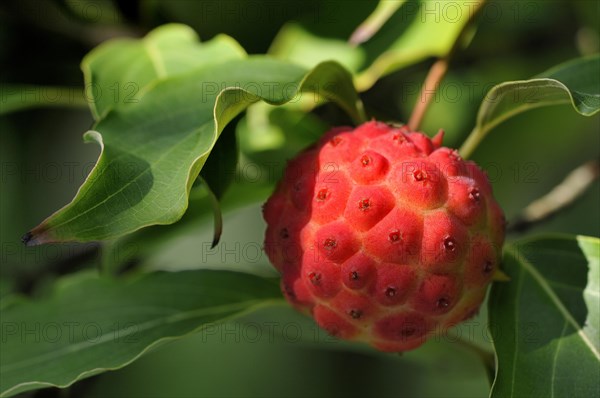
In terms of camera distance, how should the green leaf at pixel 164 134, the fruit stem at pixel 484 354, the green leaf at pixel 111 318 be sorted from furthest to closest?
the fruit stem at pixel 484 354 < the green leaf at pixel 111 318 < the green leaf at pixel 164 134

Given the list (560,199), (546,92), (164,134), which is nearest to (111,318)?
(164,134)

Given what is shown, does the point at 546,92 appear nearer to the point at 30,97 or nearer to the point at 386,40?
the point at 386,40

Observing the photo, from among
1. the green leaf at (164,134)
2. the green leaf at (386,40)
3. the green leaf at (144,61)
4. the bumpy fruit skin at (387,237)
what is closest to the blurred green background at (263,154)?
the green leaf at (386,40)

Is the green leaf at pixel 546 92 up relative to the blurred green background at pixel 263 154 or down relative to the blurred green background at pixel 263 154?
up

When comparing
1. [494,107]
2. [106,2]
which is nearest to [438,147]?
[494,107]

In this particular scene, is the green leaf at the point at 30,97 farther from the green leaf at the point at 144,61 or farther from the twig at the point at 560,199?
the twig at the point at 560,199

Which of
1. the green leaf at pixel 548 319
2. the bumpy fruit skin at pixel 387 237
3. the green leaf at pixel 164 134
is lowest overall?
the green leaf at pixel 548 319

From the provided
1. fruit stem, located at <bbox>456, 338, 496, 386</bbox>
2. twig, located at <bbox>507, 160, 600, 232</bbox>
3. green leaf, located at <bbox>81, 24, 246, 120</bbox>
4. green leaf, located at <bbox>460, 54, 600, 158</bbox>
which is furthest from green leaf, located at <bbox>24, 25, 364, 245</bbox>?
twig, located at <bbox>507, 160, 600, 232</bbox>
